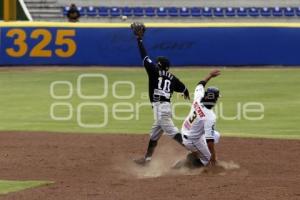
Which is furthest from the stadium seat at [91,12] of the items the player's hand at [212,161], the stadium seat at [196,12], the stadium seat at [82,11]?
the player's hand at [212,161]

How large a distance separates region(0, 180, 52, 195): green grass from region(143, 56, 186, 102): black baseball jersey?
2.57 m

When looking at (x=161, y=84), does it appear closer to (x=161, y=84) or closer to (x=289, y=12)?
(x=161, y=84)

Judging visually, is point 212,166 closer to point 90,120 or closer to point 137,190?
point 137,190

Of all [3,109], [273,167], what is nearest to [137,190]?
[273,167]

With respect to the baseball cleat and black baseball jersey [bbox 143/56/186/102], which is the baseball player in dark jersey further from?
the baseball cleat

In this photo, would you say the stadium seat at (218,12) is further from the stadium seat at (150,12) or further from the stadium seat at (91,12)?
the stadium seat at (91,12)

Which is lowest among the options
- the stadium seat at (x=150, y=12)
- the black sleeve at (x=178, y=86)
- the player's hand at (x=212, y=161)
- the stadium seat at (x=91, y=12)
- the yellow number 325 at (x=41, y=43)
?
the stadium seat at (x=91, y=12)

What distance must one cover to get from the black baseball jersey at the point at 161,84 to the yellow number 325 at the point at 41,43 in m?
17.5

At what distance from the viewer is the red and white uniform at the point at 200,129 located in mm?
11875

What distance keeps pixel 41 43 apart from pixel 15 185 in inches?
762

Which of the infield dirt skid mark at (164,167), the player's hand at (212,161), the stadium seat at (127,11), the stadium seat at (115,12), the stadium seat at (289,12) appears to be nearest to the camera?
the player's hand at (212,161)

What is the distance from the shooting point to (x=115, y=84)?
83.3 ft

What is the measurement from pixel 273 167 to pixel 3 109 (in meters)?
9.91

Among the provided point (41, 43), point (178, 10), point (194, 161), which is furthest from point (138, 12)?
point (194, 161)
